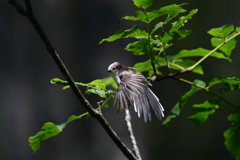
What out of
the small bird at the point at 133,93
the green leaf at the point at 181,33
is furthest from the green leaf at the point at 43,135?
the green leaf at the point at 181,33

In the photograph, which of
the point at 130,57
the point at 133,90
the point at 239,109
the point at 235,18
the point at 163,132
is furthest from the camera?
the point at 235,18

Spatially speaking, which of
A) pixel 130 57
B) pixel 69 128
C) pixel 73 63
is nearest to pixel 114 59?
pixel 130 57

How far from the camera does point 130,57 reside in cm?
397

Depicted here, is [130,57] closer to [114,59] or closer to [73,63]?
[114,59]

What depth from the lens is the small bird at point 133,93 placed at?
1.34 m

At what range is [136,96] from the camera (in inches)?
58.4

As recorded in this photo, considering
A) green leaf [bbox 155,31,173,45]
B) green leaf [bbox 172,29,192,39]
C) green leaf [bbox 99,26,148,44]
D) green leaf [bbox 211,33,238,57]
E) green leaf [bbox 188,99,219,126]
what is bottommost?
→ green leaf [bbox 188,99,219,126]

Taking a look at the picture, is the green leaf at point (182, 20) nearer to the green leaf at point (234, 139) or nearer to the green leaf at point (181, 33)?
the green leaf at point (181, 33)

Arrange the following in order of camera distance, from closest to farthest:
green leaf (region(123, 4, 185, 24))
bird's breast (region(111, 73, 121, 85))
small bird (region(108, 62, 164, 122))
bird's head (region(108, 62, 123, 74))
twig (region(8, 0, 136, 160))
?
twig (region(8, 0, 136, 160)), green leaf (region(123, 4, 185, 24)), small bird (region(108, 62, 164, 122)), bird's breast (region(111, 73, 121, 85)), bird's head (region(108, 62, 123, 74))

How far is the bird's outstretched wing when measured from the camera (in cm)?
131

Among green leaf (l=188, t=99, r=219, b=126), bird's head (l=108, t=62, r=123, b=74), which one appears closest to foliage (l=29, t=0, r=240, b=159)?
green leaf (l=188, t=99, r=219, b=126)

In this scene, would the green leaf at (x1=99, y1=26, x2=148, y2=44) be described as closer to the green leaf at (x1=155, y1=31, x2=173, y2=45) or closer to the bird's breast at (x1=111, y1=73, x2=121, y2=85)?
the green leaf at (x1=155, y1=31, x2=173, y2=45)

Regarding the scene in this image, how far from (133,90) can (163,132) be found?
2.92 metres

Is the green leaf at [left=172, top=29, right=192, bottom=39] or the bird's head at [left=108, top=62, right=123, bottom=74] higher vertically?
the green leaf at [left=172, top=29, right=192, bottom=39]
